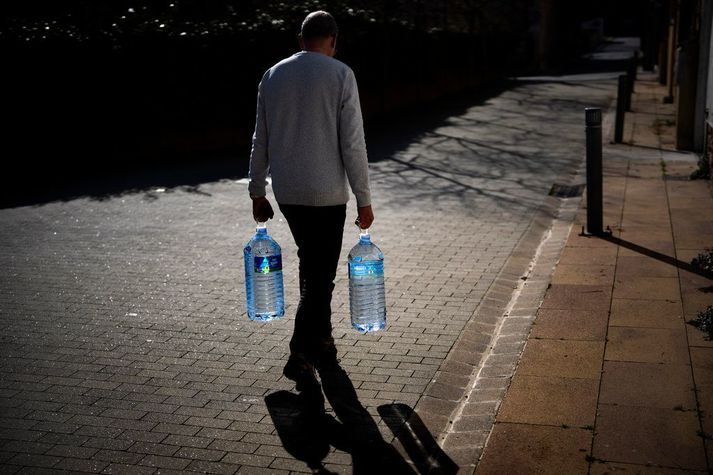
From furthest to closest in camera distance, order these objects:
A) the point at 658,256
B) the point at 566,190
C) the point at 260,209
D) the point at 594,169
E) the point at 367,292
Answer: the point at 566,190 < the point at 594,169 < the point at 658,256 < the point at 367,292 < the point at 260,209

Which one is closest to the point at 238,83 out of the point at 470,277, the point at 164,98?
the point at 164,98

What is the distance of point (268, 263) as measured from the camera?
5.05 meters

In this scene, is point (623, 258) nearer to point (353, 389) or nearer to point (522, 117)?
point (353, 389)

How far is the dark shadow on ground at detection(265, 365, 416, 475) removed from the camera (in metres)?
3.93

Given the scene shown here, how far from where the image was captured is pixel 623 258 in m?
7.24

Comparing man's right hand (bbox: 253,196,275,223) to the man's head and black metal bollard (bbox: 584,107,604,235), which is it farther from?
black metal bollard (bbox: 584,107,604,235)

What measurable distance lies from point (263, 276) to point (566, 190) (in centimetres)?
671

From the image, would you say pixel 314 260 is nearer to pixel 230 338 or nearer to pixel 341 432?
pixel 341 432

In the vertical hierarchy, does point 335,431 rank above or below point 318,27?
below

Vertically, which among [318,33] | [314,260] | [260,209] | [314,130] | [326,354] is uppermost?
[318,33]

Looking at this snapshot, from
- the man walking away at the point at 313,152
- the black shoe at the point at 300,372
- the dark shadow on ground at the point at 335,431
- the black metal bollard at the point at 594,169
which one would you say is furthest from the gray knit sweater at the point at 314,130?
the black metal bollard at the point at 594,169

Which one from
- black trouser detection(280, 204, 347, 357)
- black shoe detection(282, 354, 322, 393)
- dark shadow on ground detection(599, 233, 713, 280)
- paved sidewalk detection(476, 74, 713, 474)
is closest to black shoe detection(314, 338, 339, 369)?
black trouser detection(280, 204, 347, 357)

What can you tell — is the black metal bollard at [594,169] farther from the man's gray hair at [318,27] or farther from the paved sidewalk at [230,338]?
the man's gray hair at [318,27]

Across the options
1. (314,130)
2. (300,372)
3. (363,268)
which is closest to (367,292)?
(363,268)
